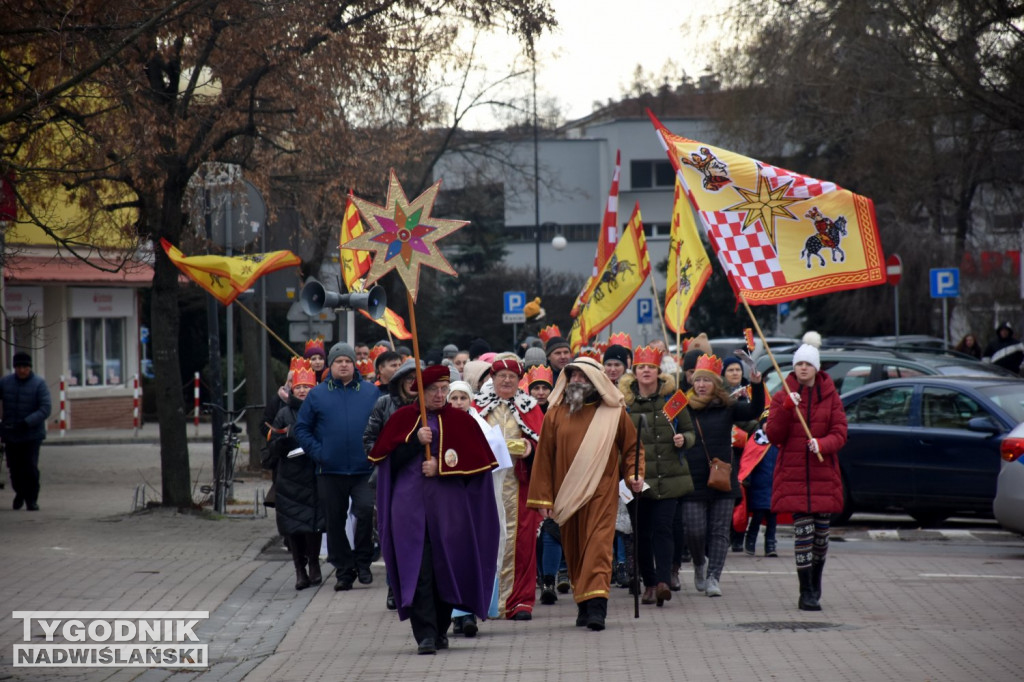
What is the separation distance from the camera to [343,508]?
38.9ft

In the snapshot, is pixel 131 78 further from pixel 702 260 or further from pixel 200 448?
pixel 200 448

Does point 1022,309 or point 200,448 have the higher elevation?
point 1022,309

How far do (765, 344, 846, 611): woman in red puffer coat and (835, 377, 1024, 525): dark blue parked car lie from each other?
483 centimetres

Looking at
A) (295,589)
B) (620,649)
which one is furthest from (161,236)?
(620,649)

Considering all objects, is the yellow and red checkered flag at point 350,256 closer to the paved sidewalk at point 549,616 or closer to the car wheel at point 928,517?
the paved sidewalk at point 549,616

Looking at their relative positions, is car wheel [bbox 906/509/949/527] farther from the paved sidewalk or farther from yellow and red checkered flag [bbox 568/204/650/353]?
yellow and red checkered flag [bbox 568/204/650/353]

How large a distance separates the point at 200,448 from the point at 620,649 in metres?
20.3

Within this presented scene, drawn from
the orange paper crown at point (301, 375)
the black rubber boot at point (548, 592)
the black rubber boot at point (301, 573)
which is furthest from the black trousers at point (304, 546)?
the black rubber boot at point (548, 592)

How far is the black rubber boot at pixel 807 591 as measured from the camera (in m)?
10.2

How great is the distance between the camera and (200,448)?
2803cm

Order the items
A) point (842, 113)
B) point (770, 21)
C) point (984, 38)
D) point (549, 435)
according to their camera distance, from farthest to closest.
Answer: point (842, 113) → point (770, 21) → point (984, 38) → point (549, 435)

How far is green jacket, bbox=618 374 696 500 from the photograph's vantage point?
1080 cm

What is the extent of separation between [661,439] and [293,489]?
304 cm

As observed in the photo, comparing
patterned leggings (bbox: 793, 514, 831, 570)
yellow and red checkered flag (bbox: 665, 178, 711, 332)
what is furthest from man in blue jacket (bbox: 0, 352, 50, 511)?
patterned leggings (bbox: 793, 514, 831, 570)
